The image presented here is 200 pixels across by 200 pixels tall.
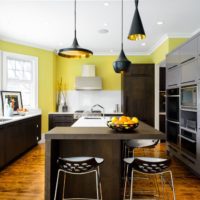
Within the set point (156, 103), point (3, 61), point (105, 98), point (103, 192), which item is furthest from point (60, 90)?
point (103, 192)

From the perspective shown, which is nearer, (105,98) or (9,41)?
(9,41)

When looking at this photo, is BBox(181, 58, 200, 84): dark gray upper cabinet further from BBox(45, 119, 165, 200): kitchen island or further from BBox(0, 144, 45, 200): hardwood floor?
BBox(0, 144, 45, 200): hardwood floor

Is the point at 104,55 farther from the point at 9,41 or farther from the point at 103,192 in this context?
the point at 103,192

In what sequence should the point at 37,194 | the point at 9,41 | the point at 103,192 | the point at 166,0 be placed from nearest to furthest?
the point at 103,192 < the point at 37,194 < the point at 166,0 < the point at 9,41

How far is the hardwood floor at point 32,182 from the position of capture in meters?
3.07

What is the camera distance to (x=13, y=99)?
225 inches

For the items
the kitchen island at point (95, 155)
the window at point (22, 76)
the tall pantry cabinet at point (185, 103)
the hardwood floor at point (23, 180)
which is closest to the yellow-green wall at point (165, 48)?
the tall pantry cabinet at point (185, 103)

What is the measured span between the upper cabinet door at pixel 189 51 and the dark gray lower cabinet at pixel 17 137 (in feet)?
11.4

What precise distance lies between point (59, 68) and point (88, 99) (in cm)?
136

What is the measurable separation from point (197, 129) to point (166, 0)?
6.84 feet

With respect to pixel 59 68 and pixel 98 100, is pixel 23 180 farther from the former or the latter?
pixel 59 68

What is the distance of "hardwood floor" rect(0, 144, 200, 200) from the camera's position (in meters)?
3.07

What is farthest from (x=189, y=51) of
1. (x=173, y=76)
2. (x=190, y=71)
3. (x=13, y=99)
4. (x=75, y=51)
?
(x=13, y=99)

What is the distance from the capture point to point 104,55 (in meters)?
7.32
